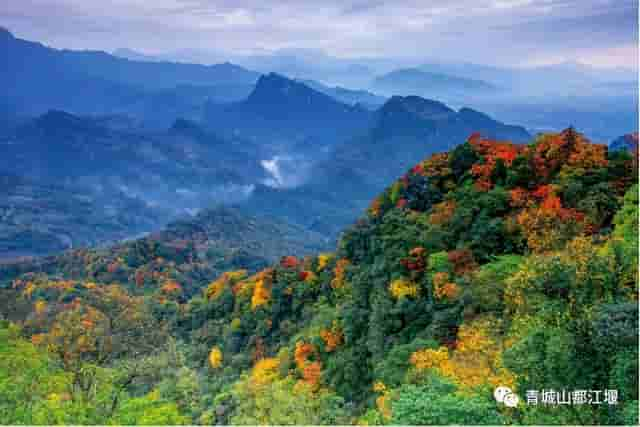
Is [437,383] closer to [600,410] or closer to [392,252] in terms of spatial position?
[600,410]

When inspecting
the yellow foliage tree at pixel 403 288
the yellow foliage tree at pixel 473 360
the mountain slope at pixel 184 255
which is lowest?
the mountain slope at pixel 184 255

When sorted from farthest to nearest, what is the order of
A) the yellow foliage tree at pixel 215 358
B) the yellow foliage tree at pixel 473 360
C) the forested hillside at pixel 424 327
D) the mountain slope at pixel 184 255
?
the mountain slope at pixel 184 255
the yellow foliage tree at pixel 215 358
the yellow foliage tree at pixel 473 360
the forested hillside at pixel 424 327

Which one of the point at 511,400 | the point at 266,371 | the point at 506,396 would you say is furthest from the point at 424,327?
the point at 511,400

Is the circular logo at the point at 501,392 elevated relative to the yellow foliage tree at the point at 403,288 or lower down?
elevated

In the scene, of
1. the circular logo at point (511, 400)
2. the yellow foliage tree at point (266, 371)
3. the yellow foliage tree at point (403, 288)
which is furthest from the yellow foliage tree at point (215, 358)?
the circular logo at point (511, 400)

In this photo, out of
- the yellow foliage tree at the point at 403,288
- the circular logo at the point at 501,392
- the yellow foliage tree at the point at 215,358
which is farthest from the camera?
the yellow foliage tree at the point at 215,358

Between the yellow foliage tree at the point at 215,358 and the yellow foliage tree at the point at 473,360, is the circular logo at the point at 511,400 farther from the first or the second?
the yellow foliage tree at the point at 215,358

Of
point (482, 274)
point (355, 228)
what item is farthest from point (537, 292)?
point (355, 228)

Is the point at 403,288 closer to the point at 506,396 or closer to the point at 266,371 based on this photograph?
the point at 266,371

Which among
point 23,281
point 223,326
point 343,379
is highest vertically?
point 343,379
